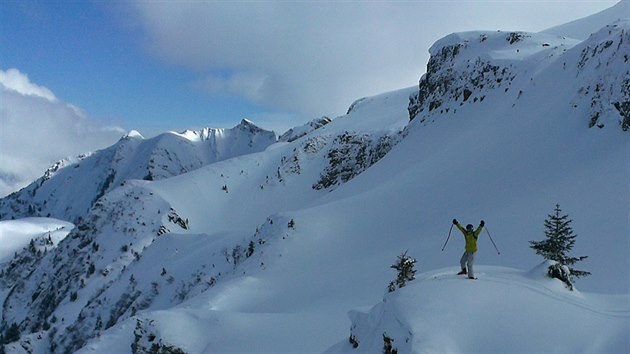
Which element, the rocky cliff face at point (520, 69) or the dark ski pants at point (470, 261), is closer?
the dark ski pants at point (470, 261)

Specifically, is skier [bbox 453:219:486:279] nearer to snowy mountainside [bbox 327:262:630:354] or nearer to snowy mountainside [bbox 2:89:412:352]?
snowy mountainside [bbox 327:262:630:354]

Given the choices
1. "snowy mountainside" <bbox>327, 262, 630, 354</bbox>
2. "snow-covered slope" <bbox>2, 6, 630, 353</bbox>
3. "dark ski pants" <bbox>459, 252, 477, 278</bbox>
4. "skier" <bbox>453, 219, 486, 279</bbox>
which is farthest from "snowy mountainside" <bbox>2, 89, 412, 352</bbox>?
"snowy mountainside" <bbox>327, 262, 630, 354</bbox>

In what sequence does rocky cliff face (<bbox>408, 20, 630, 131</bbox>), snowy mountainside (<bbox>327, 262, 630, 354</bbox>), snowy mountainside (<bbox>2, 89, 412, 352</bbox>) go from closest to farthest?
snowy mountainside (<bbox>327, 262, 630, 354</bbox>)
rocky cliff face (<bbox>408, 20, 630, 131</bbox>)
snowy mountainside (<bbox>2, 89, 412, 352</bbox>)

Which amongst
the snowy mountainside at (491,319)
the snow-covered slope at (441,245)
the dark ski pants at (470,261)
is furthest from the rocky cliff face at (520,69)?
the snowy mountainside at (491,319)

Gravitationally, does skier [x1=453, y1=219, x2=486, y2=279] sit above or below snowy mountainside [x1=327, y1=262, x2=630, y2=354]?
above

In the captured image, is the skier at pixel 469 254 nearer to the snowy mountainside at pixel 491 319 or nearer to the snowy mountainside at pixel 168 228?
the snowy mountainside at pixel 491 319

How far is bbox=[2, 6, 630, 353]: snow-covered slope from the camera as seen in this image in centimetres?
1045

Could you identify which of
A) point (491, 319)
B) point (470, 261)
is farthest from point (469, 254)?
point (491, 319)

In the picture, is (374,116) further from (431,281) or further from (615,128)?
(431,281)

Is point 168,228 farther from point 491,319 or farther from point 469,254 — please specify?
point 491,319

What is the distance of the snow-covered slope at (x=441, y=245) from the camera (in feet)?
34.3

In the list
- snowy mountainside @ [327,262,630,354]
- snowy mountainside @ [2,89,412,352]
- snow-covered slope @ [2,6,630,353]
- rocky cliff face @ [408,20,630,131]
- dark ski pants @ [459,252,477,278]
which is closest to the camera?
snowy mountainside @ [327,262,630,354]

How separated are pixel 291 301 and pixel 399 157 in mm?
28235

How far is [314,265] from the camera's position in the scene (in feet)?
98.1
